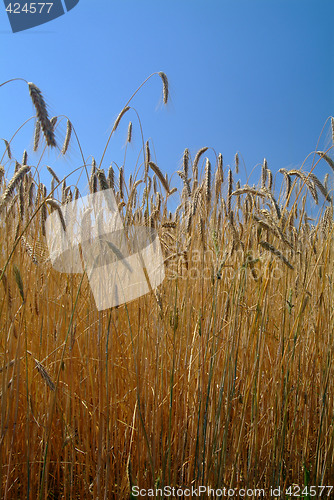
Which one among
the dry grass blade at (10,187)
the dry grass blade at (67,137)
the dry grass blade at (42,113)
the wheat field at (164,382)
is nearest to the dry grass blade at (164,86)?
the wheat field at (164,382)

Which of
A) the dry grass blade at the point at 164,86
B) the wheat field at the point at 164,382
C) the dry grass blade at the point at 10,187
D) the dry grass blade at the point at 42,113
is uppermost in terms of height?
the dry grass blade at the point at 164,86

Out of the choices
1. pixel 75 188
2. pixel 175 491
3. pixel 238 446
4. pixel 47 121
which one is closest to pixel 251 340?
pixel 238 446

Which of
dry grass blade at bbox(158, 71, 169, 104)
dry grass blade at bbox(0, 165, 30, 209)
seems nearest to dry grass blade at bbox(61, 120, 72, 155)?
dry grass blade at bbox(158, 71, 169, 104)

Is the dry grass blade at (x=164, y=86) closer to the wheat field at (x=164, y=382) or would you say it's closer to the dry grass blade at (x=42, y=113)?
the wheat field at (x=164, y=382)

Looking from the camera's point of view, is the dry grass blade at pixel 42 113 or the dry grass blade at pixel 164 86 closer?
the dry grass blade at pixel 42 113

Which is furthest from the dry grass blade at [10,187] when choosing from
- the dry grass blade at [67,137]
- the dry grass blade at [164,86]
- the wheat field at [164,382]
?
the dry grass blade at [164,86]

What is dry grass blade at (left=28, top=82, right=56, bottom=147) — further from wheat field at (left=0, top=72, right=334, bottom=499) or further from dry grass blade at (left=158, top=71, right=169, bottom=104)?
dry grass blade at (left=158, top=71, right=169, bottom=104)

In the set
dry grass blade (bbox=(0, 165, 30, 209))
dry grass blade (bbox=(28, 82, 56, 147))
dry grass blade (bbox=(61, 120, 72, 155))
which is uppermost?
dry grass blade (bbox=(61, 120, 72, 155))

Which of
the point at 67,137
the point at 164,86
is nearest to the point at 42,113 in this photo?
the point at 67,137

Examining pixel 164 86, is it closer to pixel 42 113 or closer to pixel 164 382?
pixel 42 113

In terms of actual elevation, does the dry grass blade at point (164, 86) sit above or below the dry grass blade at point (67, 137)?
above

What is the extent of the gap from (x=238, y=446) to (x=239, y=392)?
14.9 inches

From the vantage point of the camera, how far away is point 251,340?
137 centimetres

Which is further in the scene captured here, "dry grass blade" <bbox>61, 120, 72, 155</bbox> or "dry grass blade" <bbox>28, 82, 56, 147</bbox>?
"dry grass blade" <bbox>61, 120, 72, 155</bbox>
